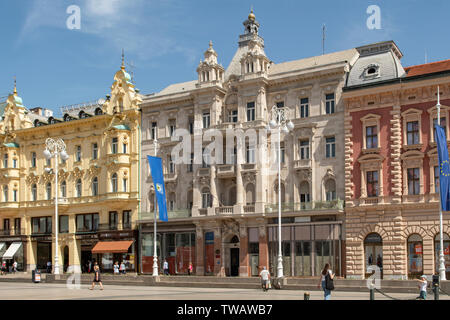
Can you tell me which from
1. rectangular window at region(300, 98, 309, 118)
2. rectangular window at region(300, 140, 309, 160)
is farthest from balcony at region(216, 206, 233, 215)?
rectangular window at region(300, 98, 309, 118)

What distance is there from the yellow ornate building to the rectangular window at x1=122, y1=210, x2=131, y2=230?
10 centimetres

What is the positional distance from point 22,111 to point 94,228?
Result: 17.1 m

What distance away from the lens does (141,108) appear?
62.2 meters

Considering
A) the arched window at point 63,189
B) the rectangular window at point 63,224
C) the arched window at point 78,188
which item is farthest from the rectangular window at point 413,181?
the arched window at point 63,189

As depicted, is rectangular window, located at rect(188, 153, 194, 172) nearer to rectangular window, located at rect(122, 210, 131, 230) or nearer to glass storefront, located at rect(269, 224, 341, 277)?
rectangular window, located at rect(122, 210, 131, 230)

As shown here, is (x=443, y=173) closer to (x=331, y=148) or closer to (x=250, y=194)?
(x=331, y=148)

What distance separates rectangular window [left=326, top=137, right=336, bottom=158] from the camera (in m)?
51.6

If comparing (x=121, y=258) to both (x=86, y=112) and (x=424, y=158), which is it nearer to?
(x=86, y=112)

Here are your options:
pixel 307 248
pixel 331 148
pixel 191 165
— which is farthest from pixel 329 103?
pixel 191 165

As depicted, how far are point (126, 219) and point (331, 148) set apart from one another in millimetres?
21904

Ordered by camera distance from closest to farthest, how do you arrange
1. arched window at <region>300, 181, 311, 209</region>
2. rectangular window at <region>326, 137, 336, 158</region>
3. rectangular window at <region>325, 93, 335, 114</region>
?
rectangular window at <region>326, 137, 336, 158</region>, rectangular window at <region>325, 93, 335, 114</region>, arched window at <region>300, 181, 311, 209</region>

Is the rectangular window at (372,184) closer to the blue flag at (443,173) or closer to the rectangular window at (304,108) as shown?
the rectangular window at (304,108)

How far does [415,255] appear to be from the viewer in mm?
46969

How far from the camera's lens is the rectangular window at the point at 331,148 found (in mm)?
51625
